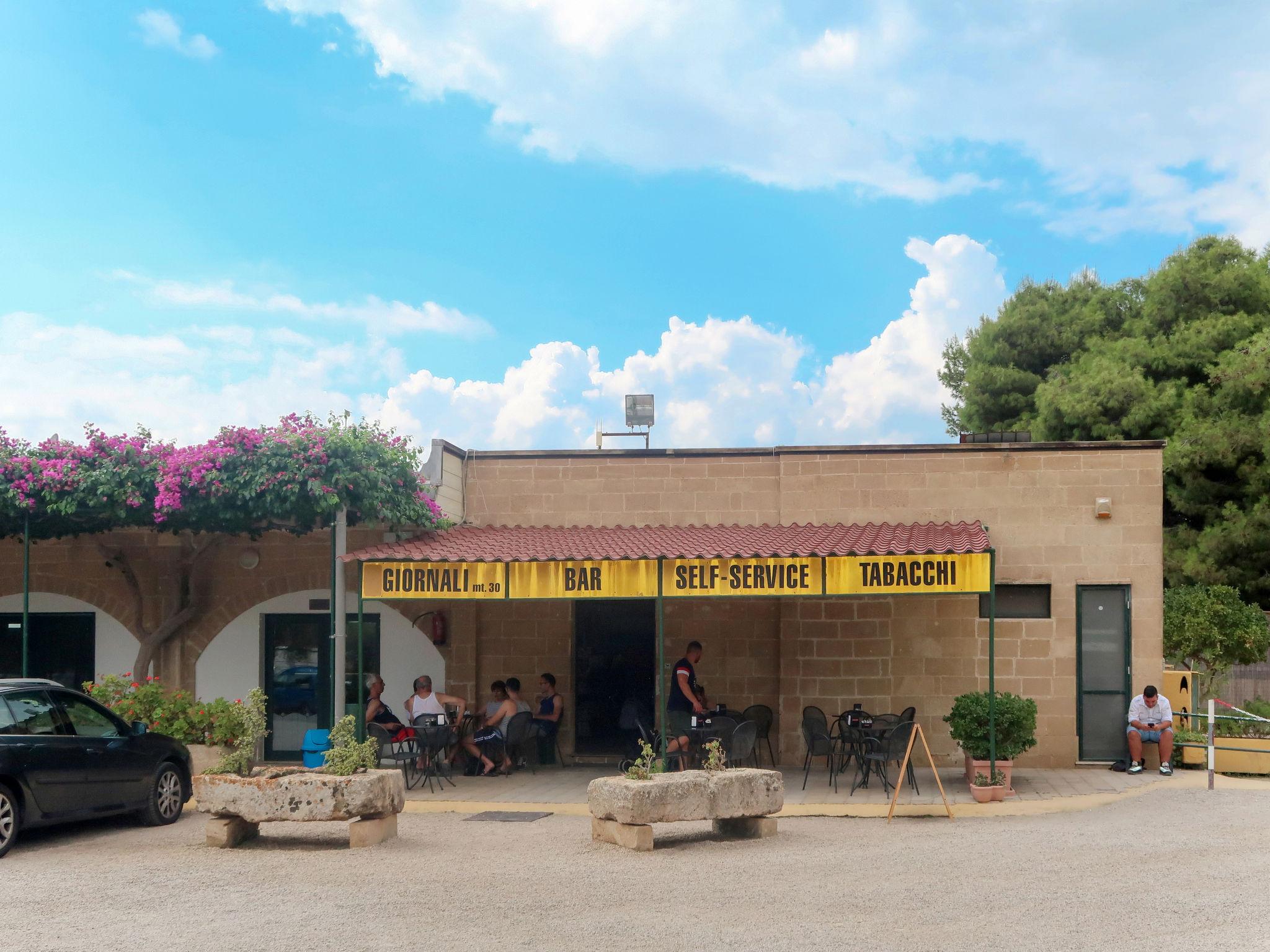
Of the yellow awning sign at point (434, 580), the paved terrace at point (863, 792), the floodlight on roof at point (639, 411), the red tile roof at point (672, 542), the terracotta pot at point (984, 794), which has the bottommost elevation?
the paved terrace at point (863, 792)

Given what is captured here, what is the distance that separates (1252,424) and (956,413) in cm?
1145

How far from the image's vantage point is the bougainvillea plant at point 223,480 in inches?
522

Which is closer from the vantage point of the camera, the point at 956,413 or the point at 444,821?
the point at 444,821

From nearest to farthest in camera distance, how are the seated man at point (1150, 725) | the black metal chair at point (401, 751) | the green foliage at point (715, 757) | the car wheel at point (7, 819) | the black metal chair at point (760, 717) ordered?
the car wheel at point (7, 819), the green foliage at point (715, 757), the black metal chair at point (401, 751), the seated man at point (1150, 725), the black metal chair at point (760, 717)

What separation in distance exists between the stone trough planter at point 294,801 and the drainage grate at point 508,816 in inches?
66.5

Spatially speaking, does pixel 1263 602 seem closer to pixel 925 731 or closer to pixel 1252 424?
pixel 1252 424

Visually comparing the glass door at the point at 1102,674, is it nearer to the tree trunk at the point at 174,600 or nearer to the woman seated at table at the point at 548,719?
the woman seated at table at the point at 548,719

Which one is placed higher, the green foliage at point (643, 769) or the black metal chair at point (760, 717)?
the green foliage at point (643, 769)

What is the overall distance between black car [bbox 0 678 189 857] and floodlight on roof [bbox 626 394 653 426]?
752 centimetres

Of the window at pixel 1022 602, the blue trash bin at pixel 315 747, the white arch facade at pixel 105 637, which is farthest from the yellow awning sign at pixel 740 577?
the white arch facade at pixel 105 637

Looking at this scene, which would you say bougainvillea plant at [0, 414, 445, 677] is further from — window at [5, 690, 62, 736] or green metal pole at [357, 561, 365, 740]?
window at [5, 690, 62, 736]

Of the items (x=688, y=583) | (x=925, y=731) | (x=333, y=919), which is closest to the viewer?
(x=333, y=919)

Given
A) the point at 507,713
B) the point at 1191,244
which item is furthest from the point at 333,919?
the point at 1191,244

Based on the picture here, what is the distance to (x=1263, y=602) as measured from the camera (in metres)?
24.8
